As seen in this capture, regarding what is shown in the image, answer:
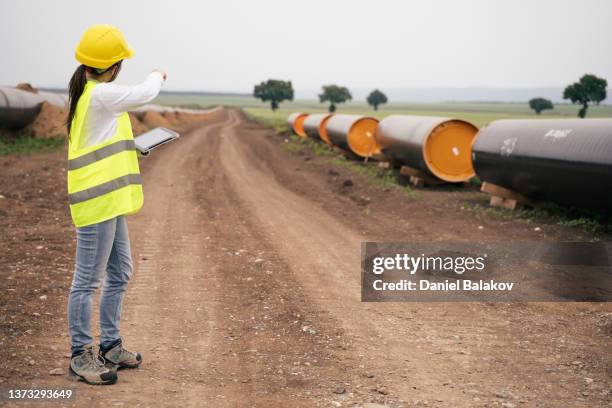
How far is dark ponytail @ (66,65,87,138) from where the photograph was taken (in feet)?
12.5

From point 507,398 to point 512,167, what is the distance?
806cm

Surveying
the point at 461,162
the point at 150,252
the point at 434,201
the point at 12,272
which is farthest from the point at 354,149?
the point at 12,272

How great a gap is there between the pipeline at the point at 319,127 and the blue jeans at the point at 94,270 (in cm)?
2230

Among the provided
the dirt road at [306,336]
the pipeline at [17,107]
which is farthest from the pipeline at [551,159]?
the pipeline at [17,107]

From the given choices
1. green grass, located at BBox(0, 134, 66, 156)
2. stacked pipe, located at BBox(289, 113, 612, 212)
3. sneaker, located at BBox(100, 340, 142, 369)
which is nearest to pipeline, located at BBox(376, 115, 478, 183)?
stacked pipe, located at BBox(289, 113, 612, 212)

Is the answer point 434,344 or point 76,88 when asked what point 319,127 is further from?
point 76,88

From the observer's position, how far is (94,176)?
151 inches

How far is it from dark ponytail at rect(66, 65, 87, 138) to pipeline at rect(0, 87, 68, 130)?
61.8 feet

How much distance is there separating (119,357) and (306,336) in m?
1.63

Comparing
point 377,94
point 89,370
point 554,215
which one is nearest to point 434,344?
point 89,370

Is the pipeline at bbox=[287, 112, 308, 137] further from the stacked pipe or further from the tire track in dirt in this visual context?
the tire track in dirt

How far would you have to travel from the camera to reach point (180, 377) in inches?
165

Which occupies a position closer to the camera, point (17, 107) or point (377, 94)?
point (17, 107)

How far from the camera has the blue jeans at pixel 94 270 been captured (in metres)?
3.90
